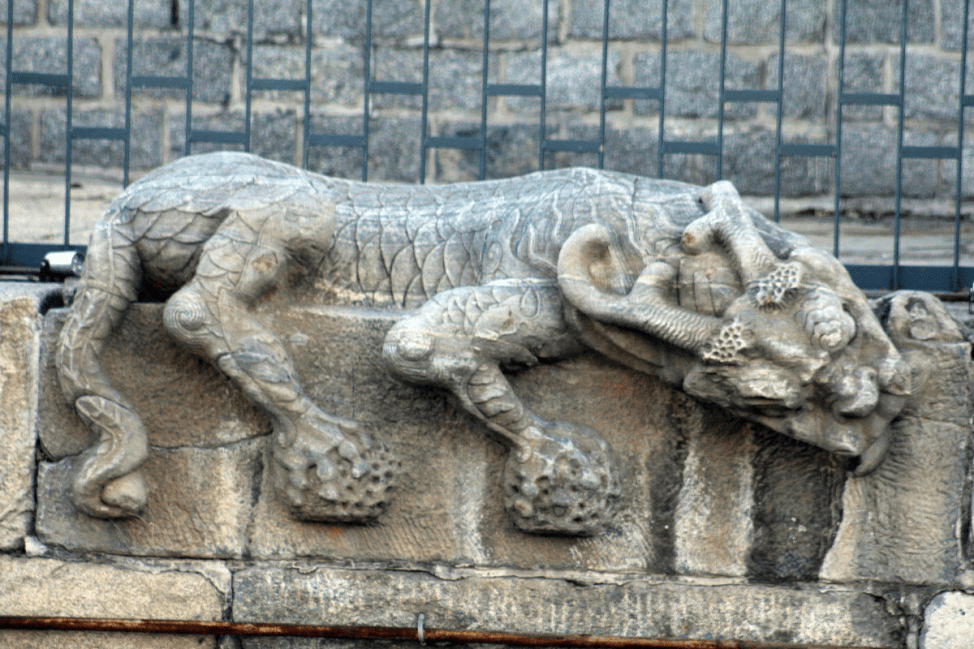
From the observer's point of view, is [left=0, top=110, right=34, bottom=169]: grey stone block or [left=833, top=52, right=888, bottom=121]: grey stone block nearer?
[left=833, top=52, right=888, bottom=121]: grey stone block

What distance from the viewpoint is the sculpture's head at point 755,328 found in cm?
228

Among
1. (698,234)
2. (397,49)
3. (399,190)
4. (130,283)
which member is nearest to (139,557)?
(130,283)

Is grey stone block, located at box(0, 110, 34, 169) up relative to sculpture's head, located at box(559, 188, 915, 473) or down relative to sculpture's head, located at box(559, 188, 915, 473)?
up

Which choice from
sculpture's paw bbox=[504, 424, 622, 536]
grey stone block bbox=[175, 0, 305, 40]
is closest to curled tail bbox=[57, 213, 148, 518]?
sculpture's paw bbox=[504, 424, 622, 536]

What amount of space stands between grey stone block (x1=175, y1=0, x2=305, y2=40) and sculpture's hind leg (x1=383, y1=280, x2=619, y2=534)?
4.72 metres

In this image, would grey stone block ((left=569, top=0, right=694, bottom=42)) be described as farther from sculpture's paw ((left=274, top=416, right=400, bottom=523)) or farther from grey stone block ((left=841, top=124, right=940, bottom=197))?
sculpture's paw ((left=274, top=416, right=400, bottom=523))

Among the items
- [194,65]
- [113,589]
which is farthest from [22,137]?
[113,589]

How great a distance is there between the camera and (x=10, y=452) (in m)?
2.59

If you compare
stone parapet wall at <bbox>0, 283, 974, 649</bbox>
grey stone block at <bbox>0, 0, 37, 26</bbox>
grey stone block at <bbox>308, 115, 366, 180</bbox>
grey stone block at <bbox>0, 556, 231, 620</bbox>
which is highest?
grey stone block at <bbox>0, 0, 37, 26</bbox>

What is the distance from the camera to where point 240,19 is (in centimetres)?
680

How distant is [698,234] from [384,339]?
67 centimetres

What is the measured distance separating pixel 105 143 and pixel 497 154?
2.25 metres

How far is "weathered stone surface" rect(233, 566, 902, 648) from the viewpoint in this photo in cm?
256

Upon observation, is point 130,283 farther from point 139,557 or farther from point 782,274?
point 782,274
